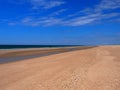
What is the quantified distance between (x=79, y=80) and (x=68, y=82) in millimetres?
705

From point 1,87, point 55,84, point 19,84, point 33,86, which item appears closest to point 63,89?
point 55,84

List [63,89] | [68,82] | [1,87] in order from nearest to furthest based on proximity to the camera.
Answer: [63,89], [1,87], [68,82]

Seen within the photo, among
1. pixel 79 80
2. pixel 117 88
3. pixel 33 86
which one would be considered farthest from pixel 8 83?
pixel 117 88

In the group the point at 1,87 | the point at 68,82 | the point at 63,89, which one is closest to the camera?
the point at 63,89

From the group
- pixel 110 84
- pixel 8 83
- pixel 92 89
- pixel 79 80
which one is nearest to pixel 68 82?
pixel 79 80

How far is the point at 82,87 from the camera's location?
7.85 m

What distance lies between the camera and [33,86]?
26.2ft

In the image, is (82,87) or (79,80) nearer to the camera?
(82,87)

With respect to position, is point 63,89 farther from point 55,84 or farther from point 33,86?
point 33,86

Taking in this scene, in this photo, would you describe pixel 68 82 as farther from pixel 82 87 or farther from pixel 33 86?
pixel 33 86

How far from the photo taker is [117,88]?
7.75m

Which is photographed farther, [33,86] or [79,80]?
[79,80]

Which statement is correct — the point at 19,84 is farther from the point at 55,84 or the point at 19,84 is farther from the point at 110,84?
the point at 110,84

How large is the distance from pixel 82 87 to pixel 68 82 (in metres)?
0.97
